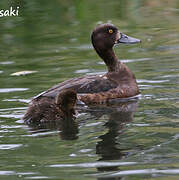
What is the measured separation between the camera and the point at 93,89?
29.0ft

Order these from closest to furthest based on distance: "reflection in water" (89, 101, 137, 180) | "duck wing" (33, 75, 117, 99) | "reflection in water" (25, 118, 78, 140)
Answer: "reflection in water" (89, 101, 137, 180)
"reflection in water" (25, 118, 78, 140)
"duck wing" (33, 75, 117, 99)

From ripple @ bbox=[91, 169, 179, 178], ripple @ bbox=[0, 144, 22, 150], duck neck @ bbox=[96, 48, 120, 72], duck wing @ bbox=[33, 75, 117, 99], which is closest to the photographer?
ripple @ bbox=[91, 169, 179, 178]

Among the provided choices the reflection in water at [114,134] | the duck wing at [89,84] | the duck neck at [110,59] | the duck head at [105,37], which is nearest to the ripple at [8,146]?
the reflection in water at [114,134]

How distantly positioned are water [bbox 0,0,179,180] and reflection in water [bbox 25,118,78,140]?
0.02 metres

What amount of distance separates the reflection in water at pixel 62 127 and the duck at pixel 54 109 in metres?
0.05

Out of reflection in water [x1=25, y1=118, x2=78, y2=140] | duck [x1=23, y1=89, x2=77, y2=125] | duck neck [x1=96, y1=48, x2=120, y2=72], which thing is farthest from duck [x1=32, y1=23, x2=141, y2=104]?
reflection in water [x1=25, y1=118, x2=78, y2=140]

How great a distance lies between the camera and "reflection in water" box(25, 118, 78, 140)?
→ 7.03 meters

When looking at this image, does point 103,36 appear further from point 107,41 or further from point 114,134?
point 114,134

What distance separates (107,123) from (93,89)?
57.4 inches

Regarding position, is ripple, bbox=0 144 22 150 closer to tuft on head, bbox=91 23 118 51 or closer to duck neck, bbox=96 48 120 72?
duck neck, bbox=96 48 120 72

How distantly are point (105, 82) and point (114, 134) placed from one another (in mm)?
2224

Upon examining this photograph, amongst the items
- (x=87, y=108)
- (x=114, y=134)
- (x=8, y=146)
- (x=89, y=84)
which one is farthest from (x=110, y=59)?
(x=8, y=146)

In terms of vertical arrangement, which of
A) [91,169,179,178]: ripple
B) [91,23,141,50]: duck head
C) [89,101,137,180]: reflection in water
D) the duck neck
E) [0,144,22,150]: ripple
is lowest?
[91,169,179,178]: ripple

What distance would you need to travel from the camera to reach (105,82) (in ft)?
29.6
